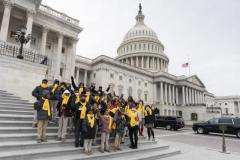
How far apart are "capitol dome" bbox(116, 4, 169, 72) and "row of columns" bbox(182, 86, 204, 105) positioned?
42.7 ft

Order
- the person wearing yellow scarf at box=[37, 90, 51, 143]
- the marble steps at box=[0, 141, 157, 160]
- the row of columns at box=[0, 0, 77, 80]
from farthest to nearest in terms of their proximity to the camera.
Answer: the row of columns at box=[0, 0, 77, 80]
the person wearing yellow scarf at box=[37, 90, 51, 143]
the marble steps at box=[0, 141, 157, 160]

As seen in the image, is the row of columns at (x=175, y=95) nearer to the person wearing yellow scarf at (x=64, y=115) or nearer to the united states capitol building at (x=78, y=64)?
the united states capitol building at (x=78, y=64)

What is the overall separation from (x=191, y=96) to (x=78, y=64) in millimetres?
50693

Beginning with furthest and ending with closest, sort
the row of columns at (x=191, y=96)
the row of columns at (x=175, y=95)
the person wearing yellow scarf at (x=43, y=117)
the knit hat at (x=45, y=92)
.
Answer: the row of columns at (x=191, y=96) → the row of columns at (x=175, y=95) → the knit hat at (x=45, y=92) → the person wearing yellow scarf at (x=43, y=117)

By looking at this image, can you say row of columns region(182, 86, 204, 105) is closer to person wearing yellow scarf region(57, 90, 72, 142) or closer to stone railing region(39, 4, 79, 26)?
stone railing region(39, 4, 79, 26)

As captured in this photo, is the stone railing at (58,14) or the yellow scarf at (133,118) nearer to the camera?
the yellow scarf at (133,118)

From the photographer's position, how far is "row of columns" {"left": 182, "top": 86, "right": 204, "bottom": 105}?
7220 centimetres

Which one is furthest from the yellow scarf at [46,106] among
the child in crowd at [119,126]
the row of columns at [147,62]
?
the row of columns at [147,62]

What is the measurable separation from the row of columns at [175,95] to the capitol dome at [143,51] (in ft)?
37.7

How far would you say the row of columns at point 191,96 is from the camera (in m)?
72.2

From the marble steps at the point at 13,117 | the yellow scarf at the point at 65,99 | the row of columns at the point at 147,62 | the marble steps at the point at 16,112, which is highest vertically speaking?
the row of columns at the point at 147,62

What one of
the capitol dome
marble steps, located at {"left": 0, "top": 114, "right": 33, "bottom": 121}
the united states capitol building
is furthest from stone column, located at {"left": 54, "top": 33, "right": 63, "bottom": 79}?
the capitol dome

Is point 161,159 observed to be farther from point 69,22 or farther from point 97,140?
point 69,22

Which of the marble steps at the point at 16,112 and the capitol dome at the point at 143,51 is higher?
the capitol dome at the point at 143,51
